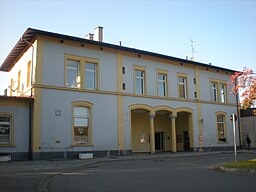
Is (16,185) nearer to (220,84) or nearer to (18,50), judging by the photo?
(18,50)

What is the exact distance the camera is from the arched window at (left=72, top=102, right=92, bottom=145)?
22875 mm

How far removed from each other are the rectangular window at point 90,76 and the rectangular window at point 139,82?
4210 mm

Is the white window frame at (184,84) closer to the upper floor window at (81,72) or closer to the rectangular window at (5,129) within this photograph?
the upper floor window at (81,72)

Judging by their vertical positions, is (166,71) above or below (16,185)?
above

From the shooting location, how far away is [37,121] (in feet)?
68.1

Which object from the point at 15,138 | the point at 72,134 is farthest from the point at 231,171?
the point at 15,138

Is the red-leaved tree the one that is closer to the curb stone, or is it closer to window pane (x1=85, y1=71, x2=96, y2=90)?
the curb stone

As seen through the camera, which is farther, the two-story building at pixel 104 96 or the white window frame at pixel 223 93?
the white window frame at pixel 223 93

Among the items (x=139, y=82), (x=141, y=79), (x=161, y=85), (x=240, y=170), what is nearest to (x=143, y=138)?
(x=161, y=85)

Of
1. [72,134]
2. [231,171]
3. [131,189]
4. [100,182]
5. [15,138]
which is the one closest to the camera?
[131,189]

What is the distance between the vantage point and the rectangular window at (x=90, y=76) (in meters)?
24.1

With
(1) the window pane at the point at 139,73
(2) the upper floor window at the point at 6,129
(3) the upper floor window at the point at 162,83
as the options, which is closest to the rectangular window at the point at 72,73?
(2) the upper floor window at the point at 6,129

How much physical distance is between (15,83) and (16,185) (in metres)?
19.0

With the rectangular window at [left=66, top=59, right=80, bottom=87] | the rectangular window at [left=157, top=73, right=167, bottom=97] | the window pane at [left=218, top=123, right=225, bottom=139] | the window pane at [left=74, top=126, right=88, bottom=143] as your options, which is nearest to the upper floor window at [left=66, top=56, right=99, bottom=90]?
the rectangular window at [left=66, top=59, right=80, bottom=87]
